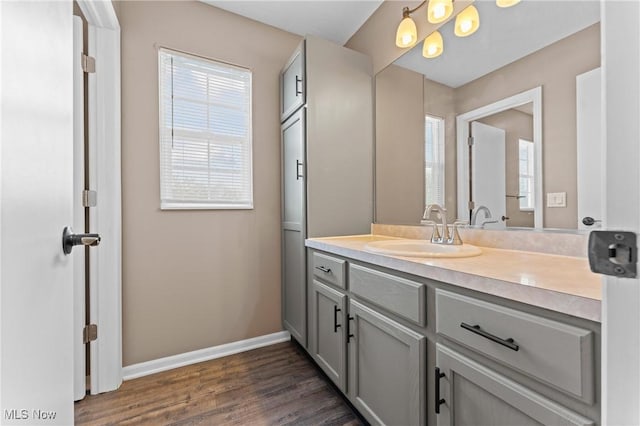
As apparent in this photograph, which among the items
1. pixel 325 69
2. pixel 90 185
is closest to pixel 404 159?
pixel 325 69

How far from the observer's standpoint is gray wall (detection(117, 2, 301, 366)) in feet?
6.09

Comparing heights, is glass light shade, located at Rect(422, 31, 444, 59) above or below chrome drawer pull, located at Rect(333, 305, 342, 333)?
above

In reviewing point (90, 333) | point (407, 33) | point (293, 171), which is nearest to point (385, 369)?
point (293, 171)

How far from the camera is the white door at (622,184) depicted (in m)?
0.38

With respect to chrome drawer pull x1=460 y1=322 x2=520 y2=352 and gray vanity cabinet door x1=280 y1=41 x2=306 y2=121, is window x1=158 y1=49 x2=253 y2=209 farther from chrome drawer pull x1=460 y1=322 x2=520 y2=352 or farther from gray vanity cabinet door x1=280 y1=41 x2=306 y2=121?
chrome drawer pull x1=460 y1=322 x2=520 y2=352

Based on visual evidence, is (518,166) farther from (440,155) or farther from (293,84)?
(293,84)

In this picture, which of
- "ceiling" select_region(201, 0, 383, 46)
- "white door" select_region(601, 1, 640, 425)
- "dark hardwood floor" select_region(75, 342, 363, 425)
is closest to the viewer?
"white door" select_region(601, 1, 640, 425)

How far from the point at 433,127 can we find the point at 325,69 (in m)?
0.83

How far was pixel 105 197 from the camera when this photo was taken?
169 cm

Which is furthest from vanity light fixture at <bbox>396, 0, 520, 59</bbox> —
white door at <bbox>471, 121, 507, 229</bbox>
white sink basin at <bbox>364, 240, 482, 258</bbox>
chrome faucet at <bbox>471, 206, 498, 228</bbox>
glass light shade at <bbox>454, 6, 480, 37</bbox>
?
white sink basin at <bbox>364, 240, 482, 258</bbox>

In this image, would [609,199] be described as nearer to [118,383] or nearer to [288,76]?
[288,76]

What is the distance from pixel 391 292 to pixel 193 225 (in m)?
1.50

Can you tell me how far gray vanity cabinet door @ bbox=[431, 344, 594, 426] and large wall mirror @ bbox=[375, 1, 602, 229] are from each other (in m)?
0.63

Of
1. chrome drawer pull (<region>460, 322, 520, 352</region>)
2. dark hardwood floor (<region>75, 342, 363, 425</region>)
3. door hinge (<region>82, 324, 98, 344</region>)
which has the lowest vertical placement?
dark hardwood floor (<region>75, 342, 363, 425</region>)
